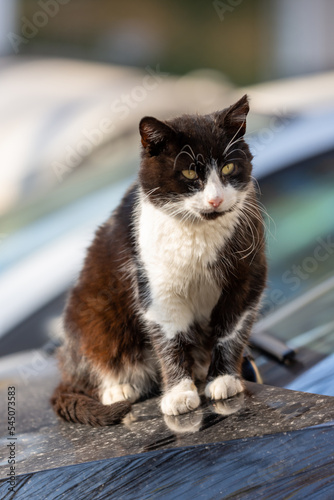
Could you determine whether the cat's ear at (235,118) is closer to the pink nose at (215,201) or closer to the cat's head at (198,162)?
the cat's head at (198,162)

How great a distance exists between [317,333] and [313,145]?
1.79 metres

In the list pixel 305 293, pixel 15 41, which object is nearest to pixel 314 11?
pixel 15 41

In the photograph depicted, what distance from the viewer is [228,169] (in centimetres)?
122

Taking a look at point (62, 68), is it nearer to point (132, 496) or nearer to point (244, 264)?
point (244, 264)

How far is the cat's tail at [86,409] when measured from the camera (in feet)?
4.32

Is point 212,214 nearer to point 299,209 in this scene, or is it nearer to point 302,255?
point 302,255

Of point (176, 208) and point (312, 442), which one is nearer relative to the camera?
point (312, 442)

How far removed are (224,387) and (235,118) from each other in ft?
1.93

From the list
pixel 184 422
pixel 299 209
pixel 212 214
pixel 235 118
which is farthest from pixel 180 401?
pixel 299 209

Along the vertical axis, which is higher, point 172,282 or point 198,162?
point 198,162

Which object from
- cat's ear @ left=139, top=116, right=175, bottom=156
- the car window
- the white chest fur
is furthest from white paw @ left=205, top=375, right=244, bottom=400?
the car window

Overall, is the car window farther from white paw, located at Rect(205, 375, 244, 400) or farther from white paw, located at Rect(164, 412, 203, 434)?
white paw, located at Rect(164, 412, 203, 434)

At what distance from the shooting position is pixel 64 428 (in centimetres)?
137

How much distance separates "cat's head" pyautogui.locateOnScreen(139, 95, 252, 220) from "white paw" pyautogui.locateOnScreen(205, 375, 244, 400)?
1.23ft
